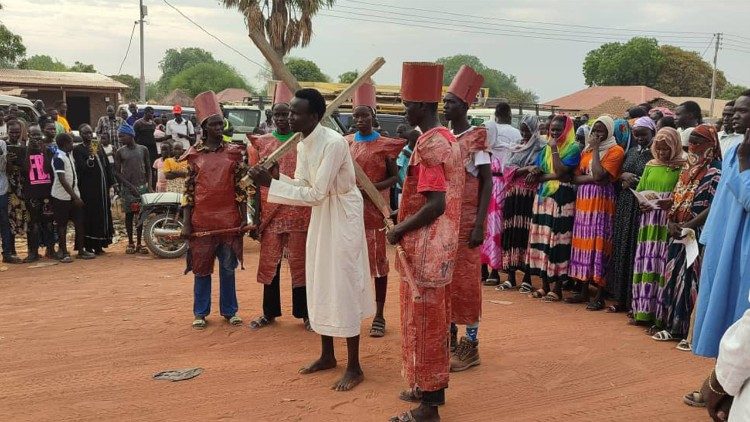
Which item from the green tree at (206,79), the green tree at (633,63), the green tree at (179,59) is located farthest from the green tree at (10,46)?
the green tree at (179,59)

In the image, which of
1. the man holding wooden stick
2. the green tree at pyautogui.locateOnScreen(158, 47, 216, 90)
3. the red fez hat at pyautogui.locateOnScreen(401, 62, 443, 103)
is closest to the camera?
the man holding wooden stick

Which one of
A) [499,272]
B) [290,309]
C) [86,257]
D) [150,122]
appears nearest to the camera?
[290,309]

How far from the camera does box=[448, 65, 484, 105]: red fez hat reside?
4363mm

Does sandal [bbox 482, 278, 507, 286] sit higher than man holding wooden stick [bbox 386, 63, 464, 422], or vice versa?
man holding wooden stick [bbox 386, 63, 464, 422]

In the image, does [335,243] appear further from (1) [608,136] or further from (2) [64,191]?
(2) [64,191]

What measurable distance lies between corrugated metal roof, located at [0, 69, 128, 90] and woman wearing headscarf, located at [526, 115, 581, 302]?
20.9 metres

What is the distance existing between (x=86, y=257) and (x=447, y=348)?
7004 mm

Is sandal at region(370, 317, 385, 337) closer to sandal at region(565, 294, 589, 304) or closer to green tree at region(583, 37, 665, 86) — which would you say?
sandal at region(565, 294, 589, 304)

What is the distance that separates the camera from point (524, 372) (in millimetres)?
4762

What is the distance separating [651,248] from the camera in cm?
577

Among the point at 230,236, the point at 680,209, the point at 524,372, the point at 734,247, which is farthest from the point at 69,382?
the point at 680,209

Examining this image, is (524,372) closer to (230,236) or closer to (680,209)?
(680,209)

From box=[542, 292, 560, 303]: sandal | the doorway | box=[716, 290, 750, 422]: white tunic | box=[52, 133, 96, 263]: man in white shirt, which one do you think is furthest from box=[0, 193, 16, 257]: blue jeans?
the doorway

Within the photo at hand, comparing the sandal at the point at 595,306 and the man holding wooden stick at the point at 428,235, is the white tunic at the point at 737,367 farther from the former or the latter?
the sandal at the point at 595,306
